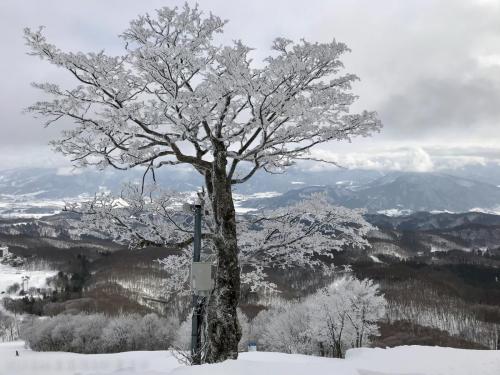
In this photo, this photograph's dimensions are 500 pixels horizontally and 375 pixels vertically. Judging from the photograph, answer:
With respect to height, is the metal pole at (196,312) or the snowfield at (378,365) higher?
the metal pole at (196,312)

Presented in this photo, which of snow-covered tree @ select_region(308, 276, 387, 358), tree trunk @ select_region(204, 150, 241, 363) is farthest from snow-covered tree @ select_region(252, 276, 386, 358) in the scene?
tree trunk @ select_region(204, 150, 241, 363)

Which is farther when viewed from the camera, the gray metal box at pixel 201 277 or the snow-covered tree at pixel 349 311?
the snow-covered tree at pixel 349 311

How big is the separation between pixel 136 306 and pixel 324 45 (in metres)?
148

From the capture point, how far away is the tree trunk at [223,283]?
899 cm

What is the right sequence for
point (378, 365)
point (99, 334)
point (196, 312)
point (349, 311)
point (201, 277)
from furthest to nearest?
point (99, 334) < point (349, 311) < point (378, 365) < point (196, 312) < point (201, 277)

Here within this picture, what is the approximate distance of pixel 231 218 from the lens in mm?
9469

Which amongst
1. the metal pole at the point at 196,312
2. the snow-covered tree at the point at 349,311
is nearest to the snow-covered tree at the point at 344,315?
the snow-covered tree at the point at 349,311

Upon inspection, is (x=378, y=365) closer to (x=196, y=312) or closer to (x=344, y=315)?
(x=196, y=312)

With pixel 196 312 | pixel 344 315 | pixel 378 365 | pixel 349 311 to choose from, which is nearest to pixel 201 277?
pixel 196 312

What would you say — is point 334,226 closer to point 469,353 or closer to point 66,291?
point 469,353

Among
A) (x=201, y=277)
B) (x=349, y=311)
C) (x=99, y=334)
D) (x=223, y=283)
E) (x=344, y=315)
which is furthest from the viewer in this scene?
(x=99, y=334)

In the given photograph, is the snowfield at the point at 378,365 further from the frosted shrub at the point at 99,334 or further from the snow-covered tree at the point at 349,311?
the frosted shrub at the point at 99,334

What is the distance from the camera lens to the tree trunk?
899cm

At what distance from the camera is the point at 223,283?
919cm
